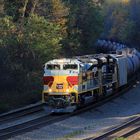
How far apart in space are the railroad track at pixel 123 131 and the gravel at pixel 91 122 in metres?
0.70

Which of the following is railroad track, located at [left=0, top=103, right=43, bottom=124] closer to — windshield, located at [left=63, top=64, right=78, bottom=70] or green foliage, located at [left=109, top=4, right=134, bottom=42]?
windshield, located at [left=63, top=64, right=78, bottom=70]

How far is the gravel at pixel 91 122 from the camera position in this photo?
21016mm

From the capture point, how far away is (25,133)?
2131cm

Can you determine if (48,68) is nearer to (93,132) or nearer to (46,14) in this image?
(93,132)

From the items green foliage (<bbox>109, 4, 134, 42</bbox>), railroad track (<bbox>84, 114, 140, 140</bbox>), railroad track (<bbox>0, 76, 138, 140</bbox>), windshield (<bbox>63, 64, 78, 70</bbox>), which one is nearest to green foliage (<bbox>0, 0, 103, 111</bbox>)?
railroad track (<bbox>0, 76, 138, 140</bbox>)

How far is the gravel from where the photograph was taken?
21016 mm

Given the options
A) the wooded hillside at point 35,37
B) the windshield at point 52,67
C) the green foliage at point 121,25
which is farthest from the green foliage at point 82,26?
the green foliage at point 121,25

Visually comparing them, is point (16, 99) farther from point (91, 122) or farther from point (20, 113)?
point (91, 122)

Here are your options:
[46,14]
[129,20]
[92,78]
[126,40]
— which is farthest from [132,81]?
[129,20]

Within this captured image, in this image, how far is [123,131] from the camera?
21.3m

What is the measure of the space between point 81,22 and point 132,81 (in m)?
15.1

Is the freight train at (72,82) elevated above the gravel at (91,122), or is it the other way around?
the freight train at (72,82)

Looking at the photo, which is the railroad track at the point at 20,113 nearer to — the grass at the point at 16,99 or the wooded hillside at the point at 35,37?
the grass at the point at 16,99

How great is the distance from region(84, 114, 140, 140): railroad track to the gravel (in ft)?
2.30
